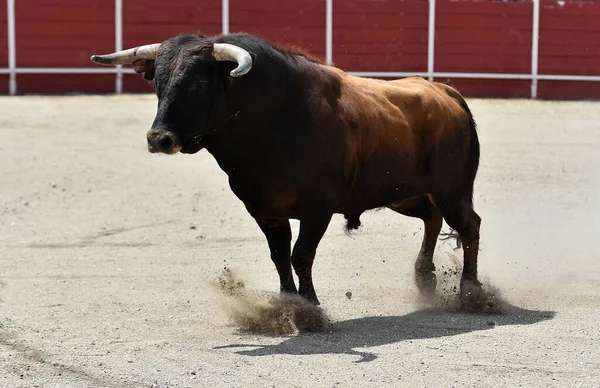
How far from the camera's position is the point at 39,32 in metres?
13.4

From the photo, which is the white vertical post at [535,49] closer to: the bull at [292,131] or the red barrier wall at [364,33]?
the red barrier wall at [364,33]

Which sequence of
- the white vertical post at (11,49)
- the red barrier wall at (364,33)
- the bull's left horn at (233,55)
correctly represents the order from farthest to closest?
the red barrier wall at (364,33) < the white vertical post at (11,49) < the bull's left horn at (233,55)

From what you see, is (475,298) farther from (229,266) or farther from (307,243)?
(229,266)

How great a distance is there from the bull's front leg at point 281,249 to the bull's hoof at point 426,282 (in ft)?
3.19

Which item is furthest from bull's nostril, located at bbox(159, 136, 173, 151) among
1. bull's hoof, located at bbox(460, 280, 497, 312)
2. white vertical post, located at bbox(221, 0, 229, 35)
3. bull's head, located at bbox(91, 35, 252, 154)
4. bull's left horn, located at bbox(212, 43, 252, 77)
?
white vertical post, located at bbox(221, 0, 229, 35)

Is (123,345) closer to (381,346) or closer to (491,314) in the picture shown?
(381,346)

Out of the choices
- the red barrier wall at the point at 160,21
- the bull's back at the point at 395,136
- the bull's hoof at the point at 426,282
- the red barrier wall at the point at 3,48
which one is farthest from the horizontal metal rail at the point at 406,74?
the bull's back at the point at 395,136

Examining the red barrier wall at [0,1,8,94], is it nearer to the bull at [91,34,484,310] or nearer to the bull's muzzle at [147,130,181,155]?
the bull at [91,34,484,310]

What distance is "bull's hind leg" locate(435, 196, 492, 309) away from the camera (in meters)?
6.00

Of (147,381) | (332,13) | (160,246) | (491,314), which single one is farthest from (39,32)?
(147,381)

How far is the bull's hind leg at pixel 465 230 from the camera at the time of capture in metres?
6.00

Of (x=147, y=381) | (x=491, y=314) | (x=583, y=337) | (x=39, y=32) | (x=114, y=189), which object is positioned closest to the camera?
(x=147, y=381)

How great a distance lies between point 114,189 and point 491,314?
4164 millimetres

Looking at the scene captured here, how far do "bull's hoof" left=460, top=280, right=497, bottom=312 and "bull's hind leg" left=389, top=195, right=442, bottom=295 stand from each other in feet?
1.12
